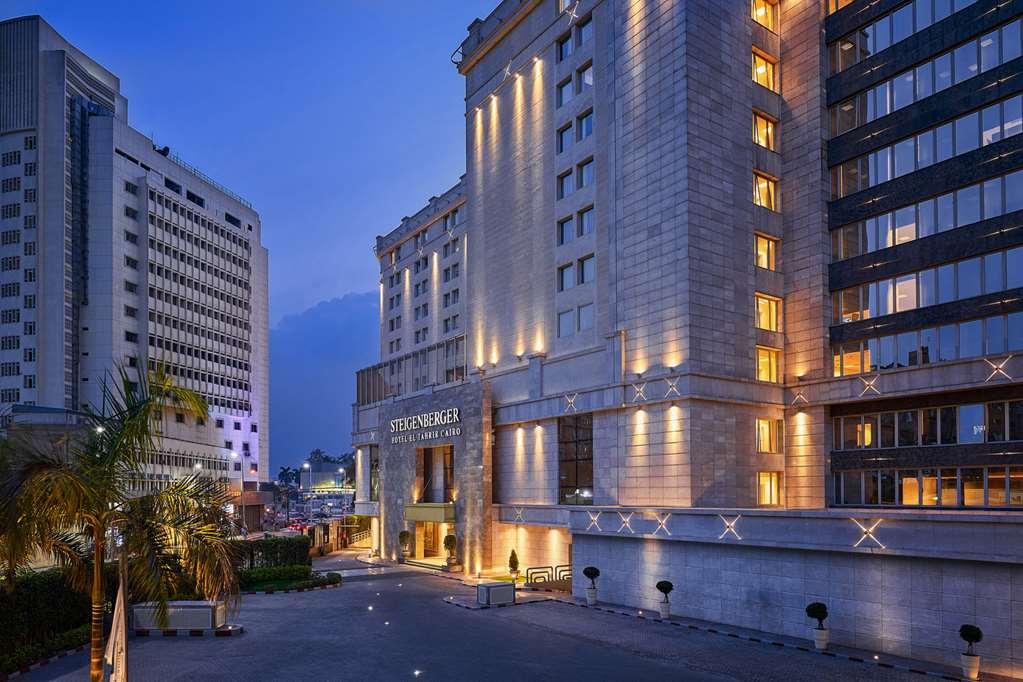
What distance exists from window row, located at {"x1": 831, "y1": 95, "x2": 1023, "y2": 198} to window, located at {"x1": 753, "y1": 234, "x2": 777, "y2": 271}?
14.2 feet

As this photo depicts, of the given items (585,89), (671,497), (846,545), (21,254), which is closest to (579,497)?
(671,497)

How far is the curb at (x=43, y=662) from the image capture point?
83.3 ft

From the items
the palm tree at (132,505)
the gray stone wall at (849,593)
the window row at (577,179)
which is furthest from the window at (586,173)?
the palm tree at (132,505)

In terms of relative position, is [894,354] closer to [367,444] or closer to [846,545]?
[846,545]

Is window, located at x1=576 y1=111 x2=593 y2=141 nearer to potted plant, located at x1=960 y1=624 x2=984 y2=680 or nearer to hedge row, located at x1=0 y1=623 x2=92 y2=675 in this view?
potted plant, located at x1=960 y1=624 x2=984 y2=680

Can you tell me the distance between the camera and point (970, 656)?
24188 mm

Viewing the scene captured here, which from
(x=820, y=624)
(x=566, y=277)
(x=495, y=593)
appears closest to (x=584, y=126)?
(x=566, y=277)

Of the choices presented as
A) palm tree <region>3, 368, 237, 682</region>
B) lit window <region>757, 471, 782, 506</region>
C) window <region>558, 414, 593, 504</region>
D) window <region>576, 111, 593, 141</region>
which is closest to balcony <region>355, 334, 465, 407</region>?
window <region>558, 414, 593, 504</region>

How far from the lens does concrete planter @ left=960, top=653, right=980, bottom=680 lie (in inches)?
949

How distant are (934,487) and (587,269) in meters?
22.3

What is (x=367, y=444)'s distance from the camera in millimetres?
74125

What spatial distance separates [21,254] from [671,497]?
92.6 metres

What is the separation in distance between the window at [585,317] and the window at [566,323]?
0.68 metres

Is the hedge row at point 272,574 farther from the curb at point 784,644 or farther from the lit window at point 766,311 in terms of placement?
the lit window at point 766,311
